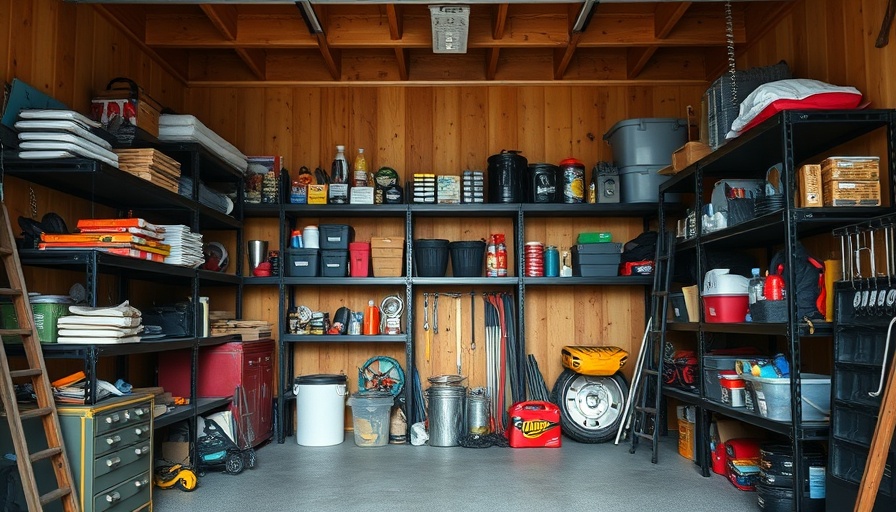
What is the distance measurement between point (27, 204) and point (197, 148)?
1.28m

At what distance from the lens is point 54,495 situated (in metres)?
3.22

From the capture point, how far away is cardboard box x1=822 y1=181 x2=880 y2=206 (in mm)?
3887

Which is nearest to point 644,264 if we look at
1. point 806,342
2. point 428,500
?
point 806,342

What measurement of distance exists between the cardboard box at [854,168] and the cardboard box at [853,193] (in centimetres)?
3

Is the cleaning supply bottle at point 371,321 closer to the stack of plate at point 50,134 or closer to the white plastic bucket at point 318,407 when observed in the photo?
the white plastic bucket at point 318,407

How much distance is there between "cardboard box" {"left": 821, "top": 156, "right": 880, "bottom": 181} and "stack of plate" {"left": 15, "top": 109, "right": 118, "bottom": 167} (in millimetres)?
4036

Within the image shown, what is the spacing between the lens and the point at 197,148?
208 inches

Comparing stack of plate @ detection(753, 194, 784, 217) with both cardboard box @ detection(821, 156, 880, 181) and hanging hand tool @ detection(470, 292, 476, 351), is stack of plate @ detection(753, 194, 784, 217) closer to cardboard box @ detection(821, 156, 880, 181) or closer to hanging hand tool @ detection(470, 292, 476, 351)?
cardboard box @ detection(821, 156, 880, 181)

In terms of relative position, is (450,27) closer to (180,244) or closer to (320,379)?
(180,244)

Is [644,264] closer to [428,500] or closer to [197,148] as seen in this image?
[428,500]

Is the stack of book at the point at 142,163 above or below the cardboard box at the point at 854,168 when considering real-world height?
above

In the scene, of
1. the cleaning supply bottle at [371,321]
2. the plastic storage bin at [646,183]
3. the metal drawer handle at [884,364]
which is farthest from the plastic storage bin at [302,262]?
the metal drawer handle at [884,364]

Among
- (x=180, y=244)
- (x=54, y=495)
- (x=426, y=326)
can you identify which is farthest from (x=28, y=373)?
(x=426, y=326)

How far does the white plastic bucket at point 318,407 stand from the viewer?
5.98 meters
